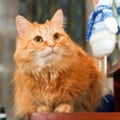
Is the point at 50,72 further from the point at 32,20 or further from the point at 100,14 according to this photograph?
the point at 32,20

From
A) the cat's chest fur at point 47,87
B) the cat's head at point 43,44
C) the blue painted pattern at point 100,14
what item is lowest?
the cat's chest fur at point 47,87

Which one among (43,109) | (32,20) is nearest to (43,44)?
(43,109)

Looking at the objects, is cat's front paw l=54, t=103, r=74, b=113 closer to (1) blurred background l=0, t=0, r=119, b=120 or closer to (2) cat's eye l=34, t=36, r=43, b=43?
(2) cat's eye l=34, t=36, r=43, b=43

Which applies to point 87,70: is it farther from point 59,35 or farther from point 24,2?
point 24,2

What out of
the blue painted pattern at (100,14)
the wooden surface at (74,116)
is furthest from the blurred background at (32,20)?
the wooden surface at (74,116)

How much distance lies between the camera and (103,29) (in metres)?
0.93

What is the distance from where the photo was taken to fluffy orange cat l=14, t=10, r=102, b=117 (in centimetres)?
82

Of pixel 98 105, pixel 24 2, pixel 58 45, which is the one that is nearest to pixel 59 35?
pixel 58 45

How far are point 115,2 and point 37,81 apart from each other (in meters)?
0.40

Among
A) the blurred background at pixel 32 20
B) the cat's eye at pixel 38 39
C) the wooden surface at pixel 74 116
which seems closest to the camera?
the wooden surface at pixel 74 116

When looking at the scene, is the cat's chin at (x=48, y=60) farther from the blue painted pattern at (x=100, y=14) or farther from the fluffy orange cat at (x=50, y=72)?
the blue painted pattern at (x=100, y=14)

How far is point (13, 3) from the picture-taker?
1.93 m

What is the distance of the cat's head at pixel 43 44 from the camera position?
82cm

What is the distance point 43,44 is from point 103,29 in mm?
232
